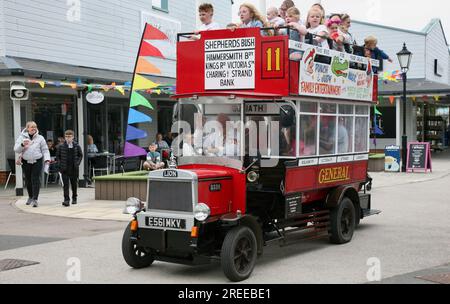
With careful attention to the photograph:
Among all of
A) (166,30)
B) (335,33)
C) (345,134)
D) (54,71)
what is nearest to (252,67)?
(335,33)

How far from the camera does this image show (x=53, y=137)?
2023 cm

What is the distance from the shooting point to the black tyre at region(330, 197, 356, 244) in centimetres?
905

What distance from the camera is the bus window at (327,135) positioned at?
29.4ft

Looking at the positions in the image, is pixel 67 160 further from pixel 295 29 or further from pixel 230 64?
pixel 295 29

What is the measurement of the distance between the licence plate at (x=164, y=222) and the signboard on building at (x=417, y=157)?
16166mm

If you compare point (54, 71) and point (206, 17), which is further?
point (54, 71)

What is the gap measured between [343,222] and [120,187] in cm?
661

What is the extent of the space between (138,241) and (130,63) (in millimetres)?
16358

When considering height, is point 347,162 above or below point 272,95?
below

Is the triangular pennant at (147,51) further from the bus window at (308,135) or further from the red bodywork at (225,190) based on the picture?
the red bodywork at (225,190)

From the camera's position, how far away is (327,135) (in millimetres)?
9148

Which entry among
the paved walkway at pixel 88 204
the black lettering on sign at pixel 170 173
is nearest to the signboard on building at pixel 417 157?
the paved walkway at pixel 88 204
